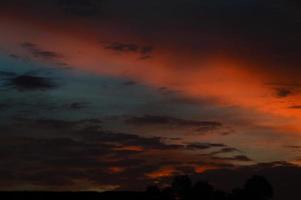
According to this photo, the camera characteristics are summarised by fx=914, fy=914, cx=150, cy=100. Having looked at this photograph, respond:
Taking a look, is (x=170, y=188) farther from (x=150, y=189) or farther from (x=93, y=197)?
(x=93, y=197)

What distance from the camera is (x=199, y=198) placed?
57969mm

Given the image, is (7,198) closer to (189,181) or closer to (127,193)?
(127,193)

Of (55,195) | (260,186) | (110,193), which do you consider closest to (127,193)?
(110,193)

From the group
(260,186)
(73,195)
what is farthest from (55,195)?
(260,186)

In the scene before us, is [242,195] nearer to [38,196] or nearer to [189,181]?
[189,181]

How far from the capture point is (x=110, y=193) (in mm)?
59688

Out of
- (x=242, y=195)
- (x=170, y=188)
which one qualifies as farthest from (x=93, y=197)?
(x=242, y=195)

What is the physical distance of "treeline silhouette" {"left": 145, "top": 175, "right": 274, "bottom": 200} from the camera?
58.5 metres

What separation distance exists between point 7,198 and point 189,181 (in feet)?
38.6

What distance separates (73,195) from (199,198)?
26.5 feet

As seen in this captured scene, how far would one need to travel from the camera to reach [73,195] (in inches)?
2311

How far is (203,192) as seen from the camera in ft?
191

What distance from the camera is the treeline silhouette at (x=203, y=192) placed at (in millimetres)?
58531

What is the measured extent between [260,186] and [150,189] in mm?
7154
